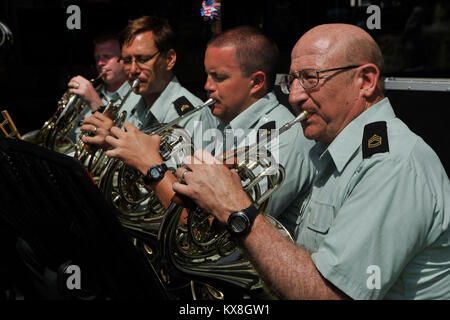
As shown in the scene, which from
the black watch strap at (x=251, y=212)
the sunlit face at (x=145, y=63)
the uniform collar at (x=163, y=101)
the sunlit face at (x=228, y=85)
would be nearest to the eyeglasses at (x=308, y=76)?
the black watch strap at (x=251, y=212)

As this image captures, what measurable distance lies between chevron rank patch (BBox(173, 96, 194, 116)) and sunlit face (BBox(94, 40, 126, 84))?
46.7 inches

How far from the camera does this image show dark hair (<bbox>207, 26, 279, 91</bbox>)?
9.48ft

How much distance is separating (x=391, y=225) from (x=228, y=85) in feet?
4.95

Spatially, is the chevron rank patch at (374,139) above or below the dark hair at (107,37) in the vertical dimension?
above

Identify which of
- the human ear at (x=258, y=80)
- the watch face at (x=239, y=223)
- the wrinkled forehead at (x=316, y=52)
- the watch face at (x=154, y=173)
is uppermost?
the wrinkled forehead at (x=316, y=52)

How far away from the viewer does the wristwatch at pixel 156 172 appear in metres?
2.37

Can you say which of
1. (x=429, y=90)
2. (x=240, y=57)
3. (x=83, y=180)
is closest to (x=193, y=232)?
(x=83, y=180)

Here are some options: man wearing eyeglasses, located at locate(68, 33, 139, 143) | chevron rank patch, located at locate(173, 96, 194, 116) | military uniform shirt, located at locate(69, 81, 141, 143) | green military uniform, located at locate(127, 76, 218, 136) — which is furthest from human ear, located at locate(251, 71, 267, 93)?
man wearing eyeglasses, located at locate(68, 33, 139, 143)

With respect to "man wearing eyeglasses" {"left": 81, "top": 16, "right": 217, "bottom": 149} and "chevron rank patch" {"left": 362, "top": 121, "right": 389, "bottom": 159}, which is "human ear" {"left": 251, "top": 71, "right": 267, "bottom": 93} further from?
"chevron rank patch" {"left": 362, "top": 121, "right": 389, "bottom": 159}

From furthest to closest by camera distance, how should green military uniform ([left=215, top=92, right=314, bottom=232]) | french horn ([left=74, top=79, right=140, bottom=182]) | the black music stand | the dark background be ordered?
the dark background < french horn ([left=74, top=79, right=140, bottom=182]) < green military uniform ([left=215, top=92, right=314, bottom=232]) < the black music stand

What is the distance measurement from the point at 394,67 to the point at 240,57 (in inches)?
106

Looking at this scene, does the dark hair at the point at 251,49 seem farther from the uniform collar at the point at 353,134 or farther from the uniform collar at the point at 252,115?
the uniform collar at the point at 353,134

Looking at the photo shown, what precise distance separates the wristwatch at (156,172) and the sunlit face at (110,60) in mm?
2242

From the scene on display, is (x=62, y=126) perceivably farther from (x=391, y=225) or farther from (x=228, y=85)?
(x=391, y=225)
